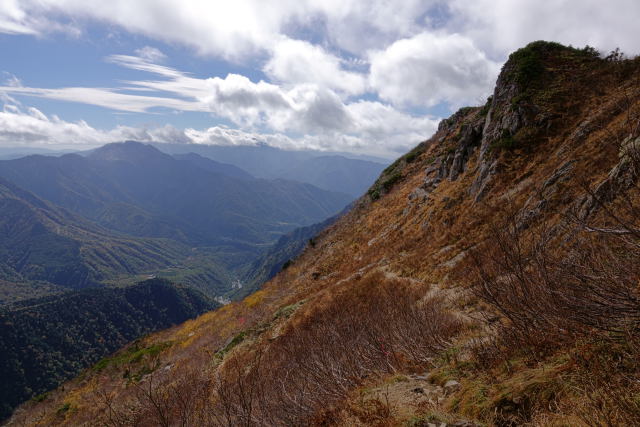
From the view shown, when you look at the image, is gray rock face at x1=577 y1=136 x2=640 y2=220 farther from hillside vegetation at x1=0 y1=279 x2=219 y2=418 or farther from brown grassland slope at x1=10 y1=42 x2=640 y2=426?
hillside vegetation at x1=0 y1=279 x2=219 y2=418

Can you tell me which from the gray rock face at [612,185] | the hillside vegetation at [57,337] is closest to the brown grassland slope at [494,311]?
the gray rock face at [612,185]

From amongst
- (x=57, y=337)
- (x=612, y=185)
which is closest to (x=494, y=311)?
(x=612, y=185)

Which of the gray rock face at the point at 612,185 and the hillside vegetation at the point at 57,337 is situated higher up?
the gray rock face at the point at 612,185

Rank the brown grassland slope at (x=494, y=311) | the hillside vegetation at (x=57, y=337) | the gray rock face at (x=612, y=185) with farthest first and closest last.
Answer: the hillside vegetation at (x=57, y=337), the gray rock face at (x=612, y=185), the brown grassland slope at (x=494, y=311)

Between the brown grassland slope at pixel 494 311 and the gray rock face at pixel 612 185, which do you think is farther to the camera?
the gray rock face at pixel 612 185

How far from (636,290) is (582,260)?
85 cm

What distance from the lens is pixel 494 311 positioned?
647 centimetres

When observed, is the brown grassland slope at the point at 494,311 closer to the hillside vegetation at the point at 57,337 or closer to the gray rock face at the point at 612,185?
the gray rock face at the point at 612,185

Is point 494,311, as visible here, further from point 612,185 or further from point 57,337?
point 57,337

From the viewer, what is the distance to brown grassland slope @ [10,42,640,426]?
11.0 feet

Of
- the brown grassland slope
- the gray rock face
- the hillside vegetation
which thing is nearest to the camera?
the brown grassland slope

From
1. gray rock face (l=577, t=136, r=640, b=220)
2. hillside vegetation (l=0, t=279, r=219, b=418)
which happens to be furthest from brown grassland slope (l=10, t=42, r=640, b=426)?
hillside vegetation (l=0, t=279, r=219, b=418)

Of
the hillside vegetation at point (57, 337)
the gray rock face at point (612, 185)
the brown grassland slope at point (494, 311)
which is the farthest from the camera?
the hillside vegetation at point (57, 337)

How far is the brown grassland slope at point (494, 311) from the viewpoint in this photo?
3.35 meters
